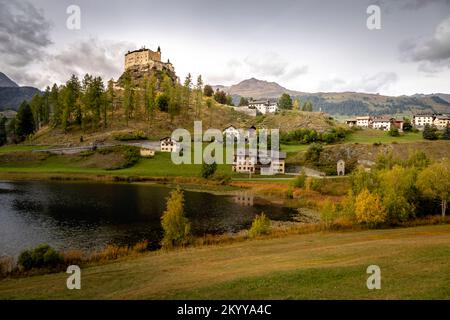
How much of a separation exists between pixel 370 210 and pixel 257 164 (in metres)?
59.4

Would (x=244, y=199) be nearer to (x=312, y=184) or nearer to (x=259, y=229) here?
(x=312, y=184)

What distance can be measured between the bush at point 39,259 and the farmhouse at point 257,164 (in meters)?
73.6

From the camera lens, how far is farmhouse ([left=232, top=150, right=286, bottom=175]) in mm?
102938

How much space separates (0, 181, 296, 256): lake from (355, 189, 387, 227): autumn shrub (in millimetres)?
13855

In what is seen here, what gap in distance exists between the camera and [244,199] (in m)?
74.4

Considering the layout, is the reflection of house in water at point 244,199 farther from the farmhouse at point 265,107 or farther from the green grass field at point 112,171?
the farmhouse at point 265,107

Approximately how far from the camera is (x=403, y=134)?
14862cm

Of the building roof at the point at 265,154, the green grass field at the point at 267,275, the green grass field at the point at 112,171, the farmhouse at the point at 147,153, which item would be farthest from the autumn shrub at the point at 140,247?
the farmhouse at the point at 147,153

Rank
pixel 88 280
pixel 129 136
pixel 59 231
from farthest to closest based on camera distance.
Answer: pixel 129 136 < pixel 59 231 < pixel 88 280

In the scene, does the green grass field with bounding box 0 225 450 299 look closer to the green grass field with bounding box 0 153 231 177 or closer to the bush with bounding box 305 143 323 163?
the green grass field with bounding box 0 153 231 177

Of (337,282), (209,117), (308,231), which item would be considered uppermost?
(209,117)

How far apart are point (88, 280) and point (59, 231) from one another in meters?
24.9
